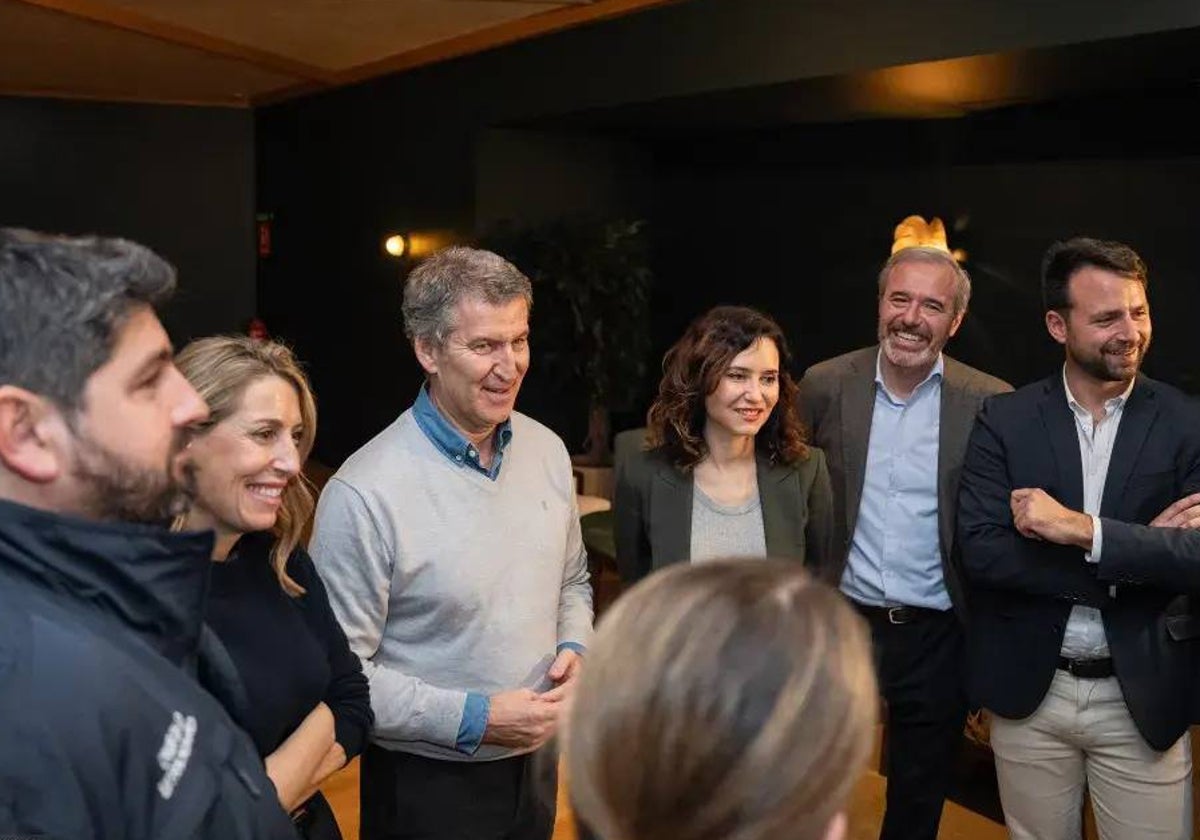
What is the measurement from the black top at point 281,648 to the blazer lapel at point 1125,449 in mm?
1626

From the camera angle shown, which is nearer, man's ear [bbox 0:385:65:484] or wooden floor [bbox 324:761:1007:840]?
man's ear [bbox 0:385:65:484]

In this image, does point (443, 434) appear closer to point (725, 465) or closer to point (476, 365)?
point (476, 365)

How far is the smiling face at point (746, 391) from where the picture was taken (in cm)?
268

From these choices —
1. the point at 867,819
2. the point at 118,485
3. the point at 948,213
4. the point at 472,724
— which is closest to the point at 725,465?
the point at 472,724

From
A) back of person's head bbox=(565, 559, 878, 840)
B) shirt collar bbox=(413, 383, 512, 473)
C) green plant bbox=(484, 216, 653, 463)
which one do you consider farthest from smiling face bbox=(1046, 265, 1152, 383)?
green plant bbox=(484, 216, 653, 463)

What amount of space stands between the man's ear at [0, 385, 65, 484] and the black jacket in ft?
0.15

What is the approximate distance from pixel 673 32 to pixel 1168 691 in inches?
183

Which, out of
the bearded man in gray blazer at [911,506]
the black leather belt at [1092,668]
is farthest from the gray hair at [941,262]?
the black leather belt at [1092,668]

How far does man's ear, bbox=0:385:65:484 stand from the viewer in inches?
46.0

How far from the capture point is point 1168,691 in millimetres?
2496

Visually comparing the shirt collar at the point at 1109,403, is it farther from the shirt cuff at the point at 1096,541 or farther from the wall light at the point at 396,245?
the wall light at the point at 396,245

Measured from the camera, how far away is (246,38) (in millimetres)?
7742

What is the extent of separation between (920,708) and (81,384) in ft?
7.47

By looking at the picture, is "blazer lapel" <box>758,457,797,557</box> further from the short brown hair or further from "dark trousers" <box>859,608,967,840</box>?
the short brown hair
